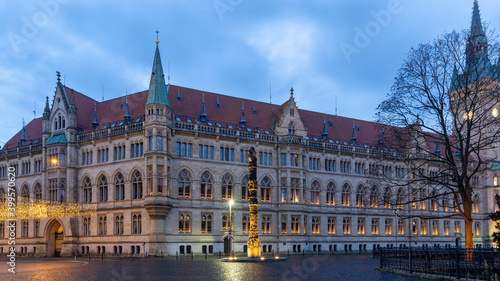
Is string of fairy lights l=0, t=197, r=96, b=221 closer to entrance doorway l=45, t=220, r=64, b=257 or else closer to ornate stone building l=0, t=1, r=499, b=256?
ornate stone building l=0, t=1, r=499, b=256

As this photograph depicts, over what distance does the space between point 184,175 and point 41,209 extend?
19.7 m

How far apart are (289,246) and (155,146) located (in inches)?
829

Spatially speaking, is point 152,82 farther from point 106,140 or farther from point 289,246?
point 289,246

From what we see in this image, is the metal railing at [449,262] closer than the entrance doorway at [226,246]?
Yes

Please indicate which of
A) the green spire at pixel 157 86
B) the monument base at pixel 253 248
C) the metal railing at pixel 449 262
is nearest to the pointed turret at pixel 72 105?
the green spire at pixel 157 86

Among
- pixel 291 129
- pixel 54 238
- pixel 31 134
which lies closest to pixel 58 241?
pixel 54 238

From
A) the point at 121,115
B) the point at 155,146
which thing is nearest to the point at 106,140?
the point at 121,115

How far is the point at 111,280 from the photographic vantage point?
28.9 meters

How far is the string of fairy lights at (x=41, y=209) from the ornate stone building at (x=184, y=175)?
73 cm

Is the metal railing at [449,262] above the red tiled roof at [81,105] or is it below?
below

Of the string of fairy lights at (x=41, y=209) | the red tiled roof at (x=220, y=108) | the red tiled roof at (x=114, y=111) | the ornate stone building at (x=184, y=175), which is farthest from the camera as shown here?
the red tiled roof at (x=114, y=111)

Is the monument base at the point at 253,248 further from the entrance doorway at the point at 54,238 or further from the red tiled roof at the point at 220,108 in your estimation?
the entrance doorway at the point at 54,238

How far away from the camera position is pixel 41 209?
6656cm

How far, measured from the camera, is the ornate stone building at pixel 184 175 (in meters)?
59.3
